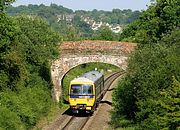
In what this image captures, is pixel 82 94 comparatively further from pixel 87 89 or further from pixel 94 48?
pixel 94 48

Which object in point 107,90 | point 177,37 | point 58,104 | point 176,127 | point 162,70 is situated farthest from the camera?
point 107,90

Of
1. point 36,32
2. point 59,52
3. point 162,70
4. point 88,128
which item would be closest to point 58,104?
point 59,52

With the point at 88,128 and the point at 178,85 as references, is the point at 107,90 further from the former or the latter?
the point at 178,85

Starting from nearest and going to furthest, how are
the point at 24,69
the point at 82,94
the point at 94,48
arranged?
the point at 24,69, the point at 82,94, the point at 94,48

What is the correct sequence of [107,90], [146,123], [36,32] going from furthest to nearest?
[107,90]
[36,32]
[146,123]

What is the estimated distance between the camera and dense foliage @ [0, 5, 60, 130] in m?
25.4

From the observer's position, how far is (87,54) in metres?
38.1

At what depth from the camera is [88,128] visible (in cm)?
2683

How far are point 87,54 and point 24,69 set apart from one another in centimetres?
938

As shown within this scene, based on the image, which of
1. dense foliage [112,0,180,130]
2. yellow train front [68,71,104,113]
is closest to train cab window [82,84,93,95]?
yellow train front [68,71,104,113]

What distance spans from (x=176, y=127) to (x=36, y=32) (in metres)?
19.1

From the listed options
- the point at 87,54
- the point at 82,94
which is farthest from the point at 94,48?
the point at 82,94

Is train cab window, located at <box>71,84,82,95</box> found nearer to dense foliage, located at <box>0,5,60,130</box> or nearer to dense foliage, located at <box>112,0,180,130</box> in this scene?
dense foliage, located at <box>0,5,60,130</box>

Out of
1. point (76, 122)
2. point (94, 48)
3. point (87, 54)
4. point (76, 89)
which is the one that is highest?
point (94, 48)
